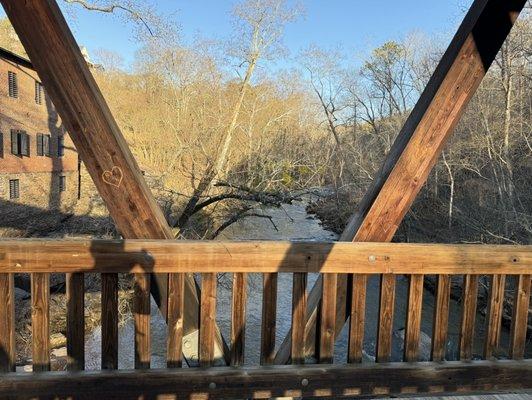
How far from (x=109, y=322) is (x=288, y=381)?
794 millimetres

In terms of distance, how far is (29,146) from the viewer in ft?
75.8

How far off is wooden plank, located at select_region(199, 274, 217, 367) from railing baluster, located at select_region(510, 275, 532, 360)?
140 cm

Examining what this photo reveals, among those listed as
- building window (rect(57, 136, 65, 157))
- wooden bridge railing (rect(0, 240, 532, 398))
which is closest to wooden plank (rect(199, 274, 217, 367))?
wooden bridge railing (rect(0, 240, 532, 398))

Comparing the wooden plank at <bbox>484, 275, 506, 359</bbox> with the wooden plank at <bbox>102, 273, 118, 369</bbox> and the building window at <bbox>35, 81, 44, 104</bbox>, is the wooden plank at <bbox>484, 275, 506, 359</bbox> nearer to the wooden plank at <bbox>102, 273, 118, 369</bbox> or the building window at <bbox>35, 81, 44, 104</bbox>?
the wooden plank at <bbox>102, 273, 118, 369</bbox>

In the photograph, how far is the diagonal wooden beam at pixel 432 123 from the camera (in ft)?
5.87

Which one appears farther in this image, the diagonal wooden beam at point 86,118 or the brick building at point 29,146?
the brick building at point 29,146

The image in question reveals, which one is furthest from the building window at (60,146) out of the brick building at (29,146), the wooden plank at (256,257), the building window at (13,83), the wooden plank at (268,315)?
the wooden plank at (268,315)

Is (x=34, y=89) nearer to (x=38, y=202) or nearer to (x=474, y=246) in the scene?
(x=38, y=202)

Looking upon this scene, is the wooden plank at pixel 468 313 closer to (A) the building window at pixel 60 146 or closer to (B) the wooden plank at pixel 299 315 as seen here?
(B) the wooden plank at pixel 299 315

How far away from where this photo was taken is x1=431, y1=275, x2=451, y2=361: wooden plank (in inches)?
76.3

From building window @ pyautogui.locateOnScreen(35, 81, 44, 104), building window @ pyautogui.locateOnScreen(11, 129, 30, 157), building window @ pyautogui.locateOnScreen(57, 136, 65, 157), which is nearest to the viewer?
building window @ pyautogui.locateOnScreen(11, 129, 30, 157)

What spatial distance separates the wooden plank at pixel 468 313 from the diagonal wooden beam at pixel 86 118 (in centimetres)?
134

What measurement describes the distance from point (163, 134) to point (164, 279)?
23.9 m

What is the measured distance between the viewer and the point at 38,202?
76.0 ft
